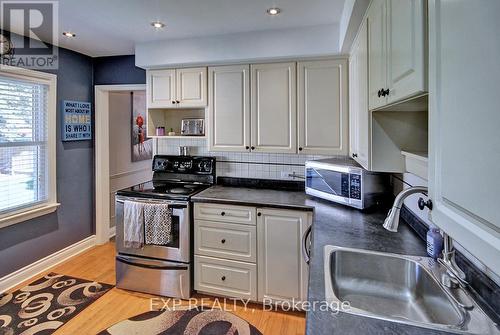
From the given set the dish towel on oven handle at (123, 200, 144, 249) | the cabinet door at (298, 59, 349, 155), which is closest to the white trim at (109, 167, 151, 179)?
the dish towel on oven handle at (123, 200, 144, 249)

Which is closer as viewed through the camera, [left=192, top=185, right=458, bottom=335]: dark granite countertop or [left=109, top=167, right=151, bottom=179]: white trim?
[left=192, top=185, right=458, bottom=335]: dark granite countertop

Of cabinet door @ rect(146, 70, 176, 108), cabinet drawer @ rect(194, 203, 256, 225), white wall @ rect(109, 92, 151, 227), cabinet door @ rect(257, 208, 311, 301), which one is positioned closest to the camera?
cabinet door @ rect(257, 208, 311, 301)

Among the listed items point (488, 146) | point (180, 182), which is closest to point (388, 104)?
point (488, 146)

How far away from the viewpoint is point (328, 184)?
2381 mm

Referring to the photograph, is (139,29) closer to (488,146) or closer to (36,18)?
(36,18)

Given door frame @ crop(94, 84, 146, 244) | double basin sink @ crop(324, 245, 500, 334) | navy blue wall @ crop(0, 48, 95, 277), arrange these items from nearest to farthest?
double basin sink @ crop(324, 245, 500, 334) < navy blue wall @ crop(0, 48, 95, 277) < door frame @ crop(94, 84, 146, 244)

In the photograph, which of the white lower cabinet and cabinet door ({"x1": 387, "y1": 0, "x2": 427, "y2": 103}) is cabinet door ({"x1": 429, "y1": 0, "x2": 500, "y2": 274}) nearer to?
cabinet door ({"x1": 387, "y1": 0, "x2": 427, "y2": 103})

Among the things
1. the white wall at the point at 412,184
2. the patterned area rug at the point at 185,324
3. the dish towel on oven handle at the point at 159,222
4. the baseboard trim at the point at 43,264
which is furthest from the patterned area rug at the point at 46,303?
the white wall at the point at 412,184

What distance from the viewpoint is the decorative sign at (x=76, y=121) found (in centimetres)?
321

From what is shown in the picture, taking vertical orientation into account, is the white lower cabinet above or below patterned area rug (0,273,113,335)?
above

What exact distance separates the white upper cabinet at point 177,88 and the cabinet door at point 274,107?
534mm

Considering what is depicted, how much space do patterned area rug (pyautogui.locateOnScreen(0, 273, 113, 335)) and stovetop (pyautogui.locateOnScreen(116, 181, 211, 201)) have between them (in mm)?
958

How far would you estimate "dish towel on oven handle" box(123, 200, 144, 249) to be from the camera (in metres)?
2.56

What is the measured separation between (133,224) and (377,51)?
7.56 feet
